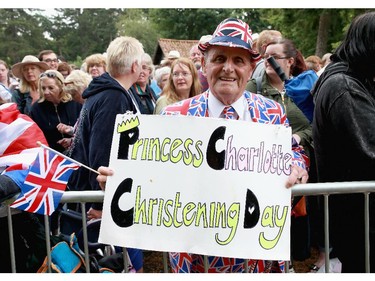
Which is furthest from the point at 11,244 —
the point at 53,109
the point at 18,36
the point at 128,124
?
the point at 18,36

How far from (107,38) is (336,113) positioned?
89.4 metres

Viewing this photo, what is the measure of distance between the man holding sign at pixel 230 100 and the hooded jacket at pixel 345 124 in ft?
0.63

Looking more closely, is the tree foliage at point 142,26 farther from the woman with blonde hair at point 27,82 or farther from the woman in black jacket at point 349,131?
the woman in black jacket at point 349,131

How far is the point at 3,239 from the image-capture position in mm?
2523

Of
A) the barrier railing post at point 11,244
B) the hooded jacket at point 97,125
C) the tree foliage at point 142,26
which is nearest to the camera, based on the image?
the barrier railing post at point 11,244

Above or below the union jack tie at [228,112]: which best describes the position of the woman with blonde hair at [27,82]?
above

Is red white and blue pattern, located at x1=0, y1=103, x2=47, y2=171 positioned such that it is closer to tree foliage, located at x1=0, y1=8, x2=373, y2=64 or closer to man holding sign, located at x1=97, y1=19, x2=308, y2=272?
man holding sign, located at x1=97, y1=19, x2=308, y2=272

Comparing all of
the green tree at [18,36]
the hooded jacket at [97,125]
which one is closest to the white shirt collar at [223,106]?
the hooded jacket at [97,125]

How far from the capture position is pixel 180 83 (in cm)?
477

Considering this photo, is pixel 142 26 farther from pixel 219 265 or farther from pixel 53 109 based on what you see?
pixel 219 265

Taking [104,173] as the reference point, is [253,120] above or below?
above

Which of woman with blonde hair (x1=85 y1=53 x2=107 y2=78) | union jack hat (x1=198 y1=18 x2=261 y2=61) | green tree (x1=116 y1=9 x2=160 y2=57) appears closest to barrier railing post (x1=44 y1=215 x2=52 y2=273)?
union jack hat (x1=198 y1=18 x2=261 y2=61)

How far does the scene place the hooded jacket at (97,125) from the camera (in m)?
3.39

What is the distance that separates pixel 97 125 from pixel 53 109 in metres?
2.12
